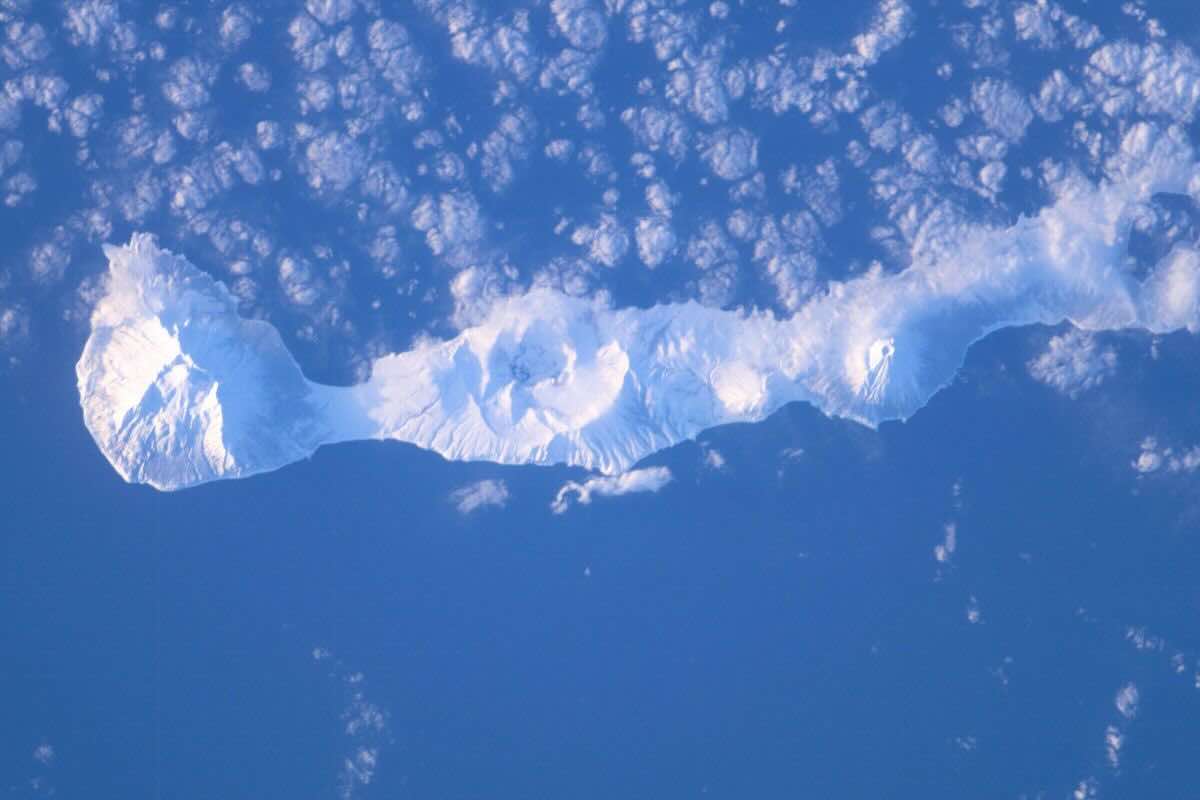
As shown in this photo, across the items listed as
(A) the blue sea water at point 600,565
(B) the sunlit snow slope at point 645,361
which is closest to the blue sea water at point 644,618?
(A) the blue sea water at point 600,565

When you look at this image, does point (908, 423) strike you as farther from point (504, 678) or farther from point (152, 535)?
point (152, 535)

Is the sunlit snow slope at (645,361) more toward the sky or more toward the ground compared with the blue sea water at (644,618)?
more toward the sky

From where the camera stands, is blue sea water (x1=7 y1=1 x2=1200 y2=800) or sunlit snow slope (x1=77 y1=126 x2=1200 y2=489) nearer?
blue sea water (x1=7 y1=1 x2=1200 y2=800)

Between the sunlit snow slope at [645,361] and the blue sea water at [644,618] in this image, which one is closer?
the blue sea water at [644,618]

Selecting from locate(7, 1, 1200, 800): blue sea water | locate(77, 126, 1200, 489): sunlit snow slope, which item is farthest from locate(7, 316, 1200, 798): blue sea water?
locate(77, 126, 1200, 489): sunlit snow slope

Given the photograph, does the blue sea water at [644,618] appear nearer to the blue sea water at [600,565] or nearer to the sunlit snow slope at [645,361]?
the blue sea water at [600,565]

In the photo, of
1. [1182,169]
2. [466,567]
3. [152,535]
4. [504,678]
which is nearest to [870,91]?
[1182,169]

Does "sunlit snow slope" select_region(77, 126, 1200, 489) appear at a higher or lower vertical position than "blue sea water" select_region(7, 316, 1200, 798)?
higher

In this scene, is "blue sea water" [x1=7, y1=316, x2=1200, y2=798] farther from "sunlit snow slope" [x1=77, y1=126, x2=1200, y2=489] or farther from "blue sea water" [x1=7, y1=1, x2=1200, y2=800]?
"sunlit snow slope" [x1=77, y1=126, x2=1200, y2=489]
